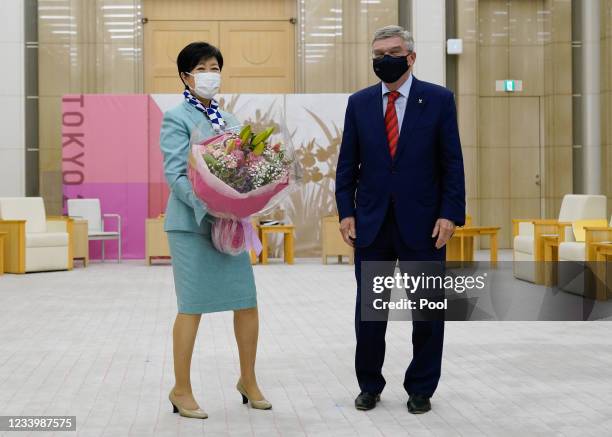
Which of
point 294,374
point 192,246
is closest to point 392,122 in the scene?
point 192,246

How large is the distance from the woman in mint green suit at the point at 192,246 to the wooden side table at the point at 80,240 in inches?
392

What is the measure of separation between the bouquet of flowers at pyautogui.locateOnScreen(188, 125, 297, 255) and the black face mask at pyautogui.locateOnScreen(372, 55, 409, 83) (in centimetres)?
57

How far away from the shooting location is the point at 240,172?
12.4 feet

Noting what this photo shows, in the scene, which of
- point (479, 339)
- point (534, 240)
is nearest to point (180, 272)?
point (479, 339)

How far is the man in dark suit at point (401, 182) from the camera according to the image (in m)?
4.05

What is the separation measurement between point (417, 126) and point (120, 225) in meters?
11.2

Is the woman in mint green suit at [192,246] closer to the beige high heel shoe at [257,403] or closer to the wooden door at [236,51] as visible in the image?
the beige high heel shoe at [257,403]

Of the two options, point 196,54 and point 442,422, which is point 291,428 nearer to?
point 442,422

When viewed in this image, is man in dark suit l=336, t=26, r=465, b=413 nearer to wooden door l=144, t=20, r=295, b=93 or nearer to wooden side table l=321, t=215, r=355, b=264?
wooden side table l=321, t=215, r=355, b=264

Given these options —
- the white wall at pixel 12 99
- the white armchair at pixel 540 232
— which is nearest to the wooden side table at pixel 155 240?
the white wall at pixel 12 99

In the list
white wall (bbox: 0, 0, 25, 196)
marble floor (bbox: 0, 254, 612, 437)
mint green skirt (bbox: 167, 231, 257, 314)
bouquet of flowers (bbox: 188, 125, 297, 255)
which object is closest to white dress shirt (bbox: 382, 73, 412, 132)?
bouquet of flowers (bbox: 188, 125, 297, 255)

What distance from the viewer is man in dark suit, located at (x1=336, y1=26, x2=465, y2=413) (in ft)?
13.3

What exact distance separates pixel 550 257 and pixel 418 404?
6273 mm

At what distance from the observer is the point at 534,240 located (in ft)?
33.9
